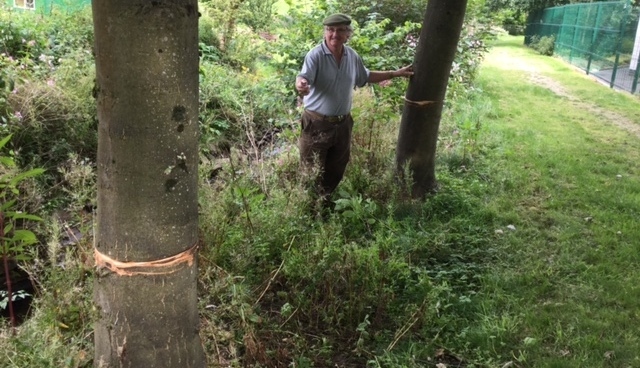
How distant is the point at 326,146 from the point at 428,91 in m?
1.16

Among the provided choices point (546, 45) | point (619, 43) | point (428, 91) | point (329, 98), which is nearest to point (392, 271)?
point (329, 98)

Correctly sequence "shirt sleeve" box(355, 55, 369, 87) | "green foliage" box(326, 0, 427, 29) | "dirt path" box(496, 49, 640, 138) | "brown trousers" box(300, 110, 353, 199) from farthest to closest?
"green foliage" box(326, 0, 427, 29) < "dirt path" box(496, 49, 640, 138) < "shirt sleeve" box(355, 55, 369, 87) < "brown trousers" box(300, 110, 353, 199)

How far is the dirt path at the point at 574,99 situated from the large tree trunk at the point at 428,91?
550 cm

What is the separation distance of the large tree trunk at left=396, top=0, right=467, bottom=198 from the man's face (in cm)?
84

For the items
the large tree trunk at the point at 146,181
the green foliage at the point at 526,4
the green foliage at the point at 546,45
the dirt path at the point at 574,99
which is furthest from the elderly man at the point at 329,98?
the green foliage at the point at 526,4

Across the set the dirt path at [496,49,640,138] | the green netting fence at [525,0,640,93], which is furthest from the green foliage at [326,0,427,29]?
the green netting fence at [525,0,640,93]

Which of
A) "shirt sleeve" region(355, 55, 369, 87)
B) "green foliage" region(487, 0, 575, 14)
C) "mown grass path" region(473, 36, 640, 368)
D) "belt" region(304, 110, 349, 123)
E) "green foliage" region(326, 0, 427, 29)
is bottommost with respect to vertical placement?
"mown grass path" region(473, 36, 640, 368)

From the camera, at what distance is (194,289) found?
2174 millimetres

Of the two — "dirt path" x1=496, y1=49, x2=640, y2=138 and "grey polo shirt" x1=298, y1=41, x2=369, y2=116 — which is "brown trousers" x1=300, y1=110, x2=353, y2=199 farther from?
"dirt path" x1=496, y1=49, x2=640, y2=138

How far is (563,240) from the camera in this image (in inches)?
186

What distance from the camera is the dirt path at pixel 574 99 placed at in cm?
969

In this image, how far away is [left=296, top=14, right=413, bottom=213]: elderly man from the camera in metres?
4.70

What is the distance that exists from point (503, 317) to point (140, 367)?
92.7 inches

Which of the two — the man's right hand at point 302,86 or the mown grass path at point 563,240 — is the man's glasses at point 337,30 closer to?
the man's right hand at point 302,86
